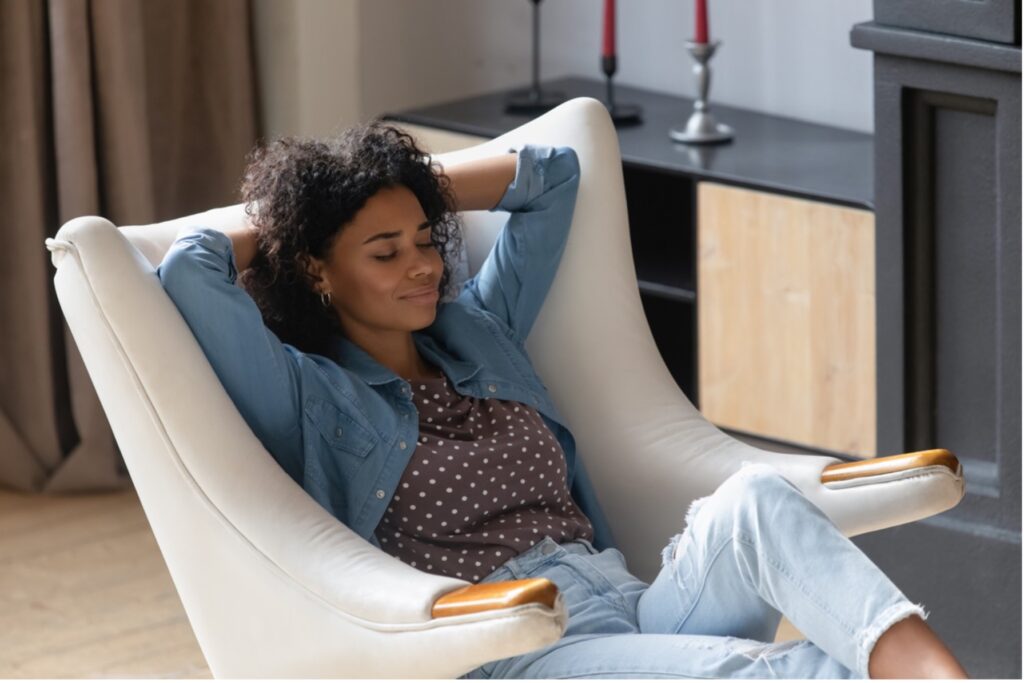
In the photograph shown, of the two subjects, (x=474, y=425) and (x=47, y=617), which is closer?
(x=474, y=425)

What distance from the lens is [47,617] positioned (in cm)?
285

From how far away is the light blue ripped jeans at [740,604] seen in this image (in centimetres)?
170

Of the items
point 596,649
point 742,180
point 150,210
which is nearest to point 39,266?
point 150,210

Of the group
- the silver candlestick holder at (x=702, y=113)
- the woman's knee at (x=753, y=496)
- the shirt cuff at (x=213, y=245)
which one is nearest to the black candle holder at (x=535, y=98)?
the silver candlestick holder at (x=702, y=113)

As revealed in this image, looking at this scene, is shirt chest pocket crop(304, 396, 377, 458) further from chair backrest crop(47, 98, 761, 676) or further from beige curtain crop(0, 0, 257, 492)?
beige curtain crop(0, 0, 257, 492)

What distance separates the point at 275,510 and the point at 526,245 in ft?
1.72

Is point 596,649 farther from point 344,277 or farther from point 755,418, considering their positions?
point 755,418

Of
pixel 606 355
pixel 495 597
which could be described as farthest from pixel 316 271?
pixel 495 597

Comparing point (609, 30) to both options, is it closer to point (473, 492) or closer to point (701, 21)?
point (701, 21)

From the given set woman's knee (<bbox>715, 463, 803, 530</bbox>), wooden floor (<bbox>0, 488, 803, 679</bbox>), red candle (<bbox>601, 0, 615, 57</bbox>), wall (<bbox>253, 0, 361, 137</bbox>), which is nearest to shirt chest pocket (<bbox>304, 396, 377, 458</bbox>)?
woman's knee (<bbox>715, 463, 803, 530</bbox>)

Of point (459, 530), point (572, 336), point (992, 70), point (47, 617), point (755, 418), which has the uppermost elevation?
point (992, 70)

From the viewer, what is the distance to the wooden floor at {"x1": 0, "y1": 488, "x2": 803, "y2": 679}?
2.68 metres

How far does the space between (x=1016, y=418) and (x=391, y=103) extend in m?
1.62

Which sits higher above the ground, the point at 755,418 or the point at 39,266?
the point at 39,266
